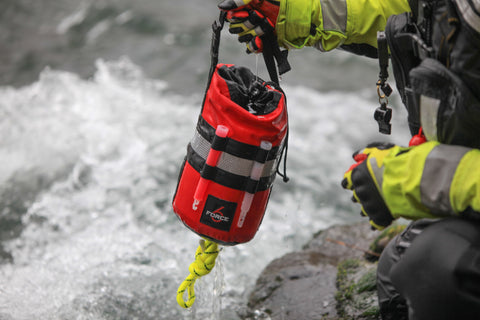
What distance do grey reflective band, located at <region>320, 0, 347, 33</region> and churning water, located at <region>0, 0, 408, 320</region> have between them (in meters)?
1.67

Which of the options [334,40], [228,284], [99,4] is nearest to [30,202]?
[228,284]

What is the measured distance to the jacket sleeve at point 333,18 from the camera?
104 inches

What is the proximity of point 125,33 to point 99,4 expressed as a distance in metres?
1.36

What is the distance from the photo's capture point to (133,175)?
5426mm

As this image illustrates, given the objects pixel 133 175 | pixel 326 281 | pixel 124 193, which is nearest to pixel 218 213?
pixel 326 281

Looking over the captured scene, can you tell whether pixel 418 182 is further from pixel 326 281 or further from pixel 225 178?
pixel 326 281

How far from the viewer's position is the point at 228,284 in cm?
381

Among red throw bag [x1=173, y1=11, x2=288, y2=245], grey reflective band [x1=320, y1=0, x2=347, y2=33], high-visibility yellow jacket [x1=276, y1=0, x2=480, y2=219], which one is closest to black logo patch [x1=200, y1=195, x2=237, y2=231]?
red throw bag [x1=173, y1=11, x2=288, y2=245]

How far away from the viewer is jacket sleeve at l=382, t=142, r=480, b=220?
1.77 m

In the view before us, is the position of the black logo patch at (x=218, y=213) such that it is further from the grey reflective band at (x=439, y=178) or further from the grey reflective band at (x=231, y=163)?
the grey reflective band at (x=439, y=178)

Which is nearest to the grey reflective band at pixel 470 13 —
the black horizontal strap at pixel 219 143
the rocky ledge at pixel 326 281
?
the black horizontal strap at pixel 219 143

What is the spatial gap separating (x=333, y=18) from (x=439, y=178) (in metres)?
1.21

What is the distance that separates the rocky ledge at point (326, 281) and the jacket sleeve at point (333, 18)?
4.94ft

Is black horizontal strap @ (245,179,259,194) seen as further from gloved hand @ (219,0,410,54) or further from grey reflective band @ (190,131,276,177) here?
gloved hand @ (219,0,410,54)
